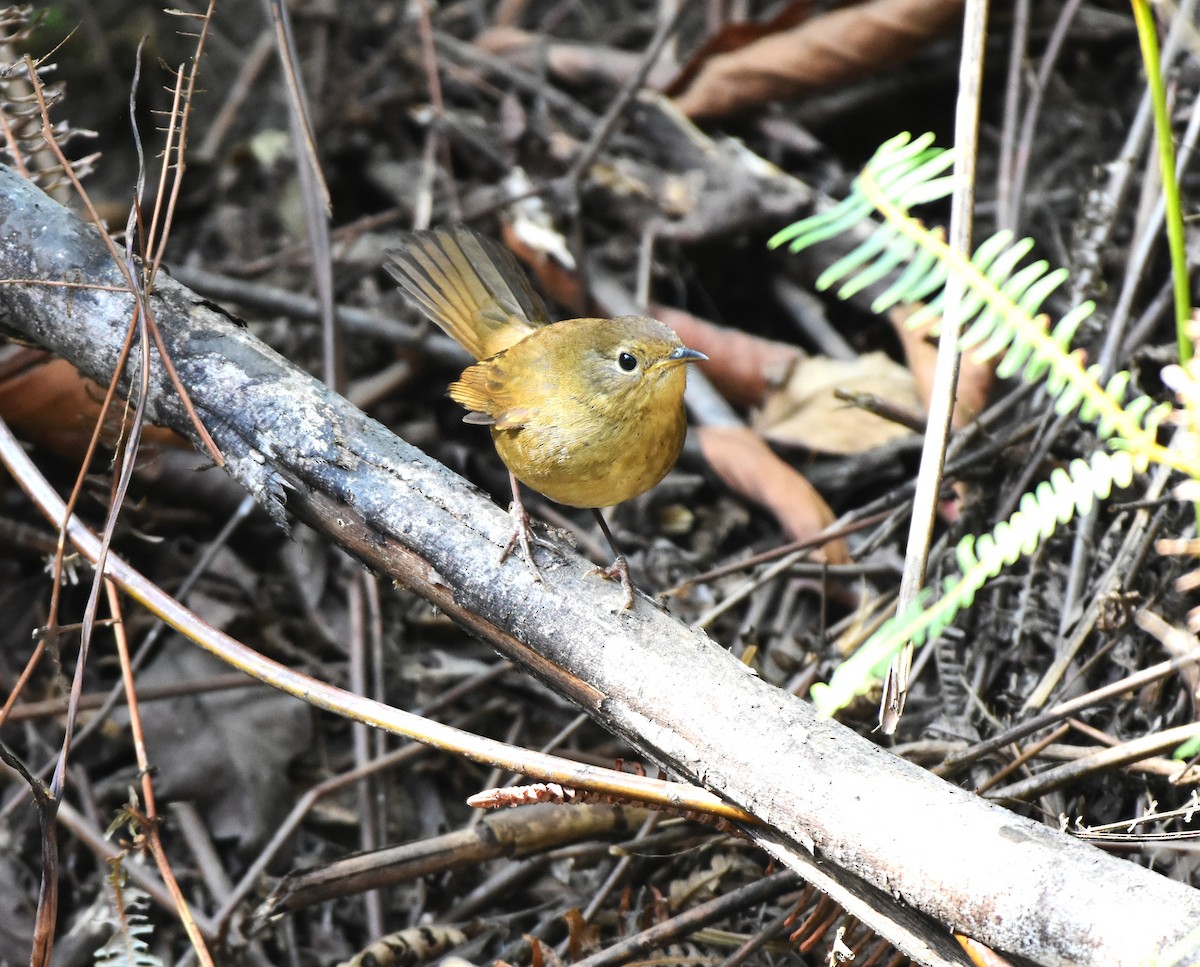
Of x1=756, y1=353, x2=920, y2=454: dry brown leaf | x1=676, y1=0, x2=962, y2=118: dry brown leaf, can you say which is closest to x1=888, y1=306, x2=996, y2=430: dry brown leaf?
x1=756, y1=353, x2=920, y2=454: dry brown leaf

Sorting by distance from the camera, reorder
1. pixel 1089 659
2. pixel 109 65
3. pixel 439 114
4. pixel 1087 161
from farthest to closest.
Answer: pixel 109 65, pixel 439 114, pixel 1087 161, pixel 1089 659

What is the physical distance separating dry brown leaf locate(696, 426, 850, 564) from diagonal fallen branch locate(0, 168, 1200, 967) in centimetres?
129

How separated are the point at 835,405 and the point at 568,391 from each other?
1.24 m

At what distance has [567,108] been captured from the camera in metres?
5.00

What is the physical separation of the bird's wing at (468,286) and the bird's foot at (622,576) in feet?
3.56

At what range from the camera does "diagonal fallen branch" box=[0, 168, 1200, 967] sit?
5.48 ft

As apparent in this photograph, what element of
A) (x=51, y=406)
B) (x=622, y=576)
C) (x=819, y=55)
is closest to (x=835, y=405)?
(x=819, y=55)

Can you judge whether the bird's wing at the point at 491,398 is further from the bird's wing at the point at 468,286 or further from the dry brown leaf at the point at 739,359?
the dry brown leaf at the point at 739,359

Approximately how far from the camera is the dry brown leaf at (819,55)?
445 cm

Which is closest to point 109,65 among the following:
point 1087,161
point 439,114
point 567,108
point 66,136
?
point 439,114

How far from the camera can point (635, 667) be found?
2.16 metres

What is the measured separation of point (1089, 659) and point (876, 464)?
1.14 meters

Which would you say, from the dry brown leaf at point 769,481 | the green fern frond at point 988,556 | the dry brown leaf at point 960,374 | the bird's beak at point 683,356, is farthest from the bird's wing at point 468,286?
the green fern frond at point 988,556

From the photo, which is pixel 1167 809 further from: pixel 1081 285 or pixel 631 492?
pixel 1081 285
